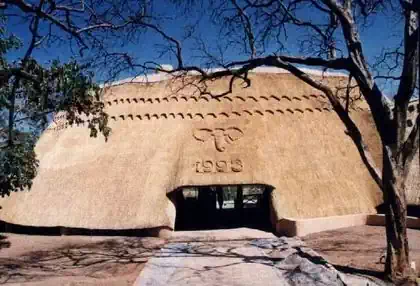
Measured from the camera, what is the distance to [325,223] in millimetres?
12820

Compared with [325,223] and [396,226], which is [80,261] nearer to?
[396,226]

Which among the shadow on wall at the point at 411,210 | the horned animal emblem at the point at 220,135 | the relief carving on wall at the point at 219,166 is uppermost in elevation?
the horned animal emblem at the point at 220,135

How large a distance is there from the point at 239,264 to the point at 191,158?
613cm

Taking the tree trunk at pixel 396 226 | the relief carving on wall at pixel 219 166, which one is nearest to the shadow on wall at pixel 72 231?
the relief carving on wall at pixel 219 166

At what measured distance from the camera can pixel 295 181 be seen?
1388cm

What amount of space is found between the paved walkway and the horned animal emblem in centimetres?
387

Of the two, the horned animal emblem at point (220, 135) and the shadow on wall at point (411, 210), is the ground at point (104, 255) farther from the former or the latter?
the horned animal emblem at point (220, 135)

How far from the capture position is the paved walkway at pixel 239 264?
24.7 feet

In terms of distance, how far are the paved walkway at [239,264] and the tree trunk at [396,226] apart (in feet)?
1.81

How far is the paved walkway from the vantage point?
7524 millimetres

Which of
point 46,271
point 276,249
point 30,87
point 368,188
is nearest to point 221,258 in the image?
point 276,249

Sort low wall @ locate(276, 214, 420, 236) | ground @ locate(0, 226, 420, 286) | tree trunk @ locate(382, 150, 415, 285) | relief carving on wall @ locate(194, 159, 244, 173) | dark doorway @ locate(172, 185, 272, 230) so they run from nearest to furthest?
tree trunk @ locate(382, 150, 415, 285)
ground @ locate(0, 226, 420, 286)
low wall @ locate(276, 214, 420, 236)
relief carving on wall @ locate(194, 159, 244, 173)
dark doorway @ locate(172, 185, 272, 230)

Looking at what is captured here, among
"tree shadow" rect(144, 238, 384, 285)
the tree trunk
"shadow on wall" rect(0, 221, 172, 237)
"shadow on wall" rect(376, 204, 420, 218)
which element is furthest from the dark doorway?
the tree trunk

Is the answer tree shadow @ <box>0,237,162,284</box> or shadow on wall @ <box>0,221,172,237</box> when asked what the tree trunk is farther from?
shadow on wall @ <box>0,221,172,237</box>
